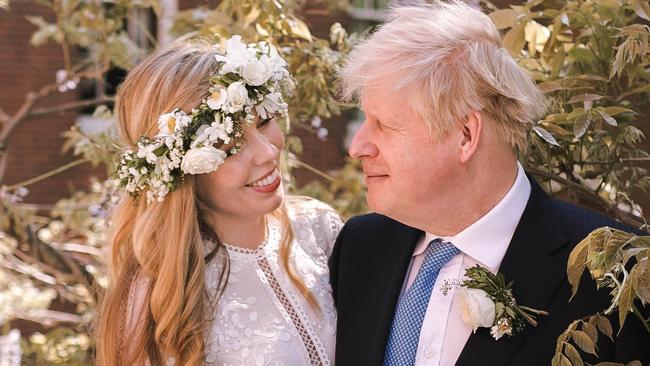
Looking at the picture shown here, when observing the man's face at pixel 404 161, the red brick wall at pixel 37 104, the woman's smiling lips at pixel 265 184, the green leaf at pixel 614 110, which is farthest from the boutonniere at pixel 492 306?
the red brick wall at pixel 37 104

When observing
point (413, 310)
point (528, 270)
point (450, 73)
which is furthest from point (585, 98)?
point (413, 310)

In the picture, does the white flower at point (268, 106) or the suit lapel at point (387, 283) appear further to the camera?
the white flower at point (268, 106)

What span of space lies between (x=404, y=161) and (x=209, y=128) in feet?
2.22

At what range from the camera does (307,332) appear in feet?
10.9

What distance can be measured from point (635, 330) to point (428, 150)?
2.39 ft

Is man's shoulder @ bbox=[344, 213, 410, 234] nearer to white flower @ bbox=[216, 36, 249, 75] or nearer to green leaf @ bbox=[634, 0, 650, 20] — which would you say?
white flower @ bbox=[216, 36, 249, 75]

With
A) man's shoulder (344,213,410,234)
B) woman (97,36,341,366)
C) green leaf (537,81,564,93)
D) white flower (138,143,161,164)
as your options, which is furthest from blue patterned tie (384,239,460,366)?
white flower (138,143,161,164)

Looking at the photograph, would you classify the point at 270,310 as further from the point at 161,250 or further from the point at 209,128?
the point at 209,128

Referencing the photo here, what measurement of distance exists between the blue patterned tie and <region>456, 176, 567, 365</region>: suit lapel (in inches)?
7.3

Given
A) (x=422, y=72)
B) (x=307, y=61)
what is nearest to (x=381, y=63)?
(x=422, y=72)

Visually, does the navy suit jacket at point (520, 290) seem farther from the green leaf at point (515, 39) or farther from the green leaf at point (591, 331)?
the green leaf at point (515, 39)

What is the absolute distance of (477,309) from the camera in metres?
2.70

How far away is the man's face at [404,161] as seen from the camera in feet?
9.34

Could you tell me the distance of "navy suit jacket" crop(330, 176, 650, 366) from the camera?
274 centimetres
